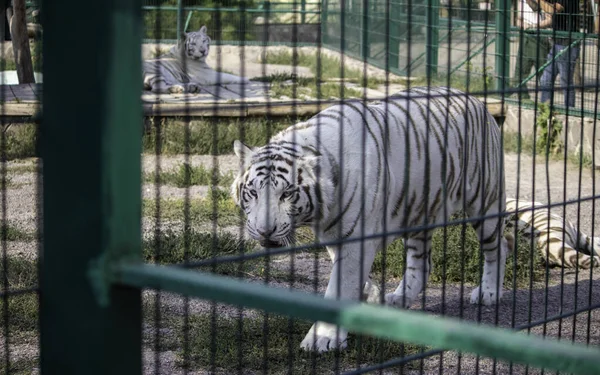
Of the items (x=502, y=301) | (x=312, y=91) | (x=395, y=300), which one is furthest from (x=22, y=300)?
(x=312, y=91)

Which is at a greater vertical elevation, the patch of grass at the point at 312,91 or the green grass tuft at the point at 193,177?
the patch of grass at the point at 312,91

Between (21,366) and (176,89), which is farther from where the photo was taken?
(176,89)

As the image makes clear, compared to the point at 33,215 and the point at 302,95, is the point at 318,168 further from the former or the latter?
the point at 302,95

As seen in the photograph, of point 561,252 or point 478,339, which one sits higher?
point 478,339

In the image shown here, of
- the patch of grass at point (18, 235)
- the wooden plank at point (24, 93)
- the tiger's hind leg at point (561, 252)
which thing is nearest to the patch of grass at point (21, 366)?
the patch of grass at point (18, 235)

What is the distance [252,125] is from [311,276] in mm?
3311

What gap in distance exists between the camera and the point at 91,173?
1.32 metres

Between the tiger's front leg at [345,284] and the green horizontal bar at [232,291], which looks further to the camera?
the tiger's front leg at [345,284]

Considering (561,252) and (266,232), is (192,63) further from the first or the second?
(266,232)

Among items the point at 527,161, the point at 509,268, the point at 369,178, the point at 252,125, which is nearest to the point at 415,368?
the point at 369,178

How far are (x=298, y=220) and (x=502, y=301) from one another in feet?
5.57

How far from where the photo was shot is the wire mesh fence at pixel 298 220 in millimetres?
1315

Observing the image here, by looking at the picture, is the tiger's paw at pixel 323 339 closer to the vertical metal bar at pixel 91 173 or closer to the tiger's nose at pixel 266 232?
the tiger's nose at pixel 266 232

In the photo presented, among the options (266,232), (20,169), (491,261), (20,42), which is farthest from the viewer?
(20,42)
